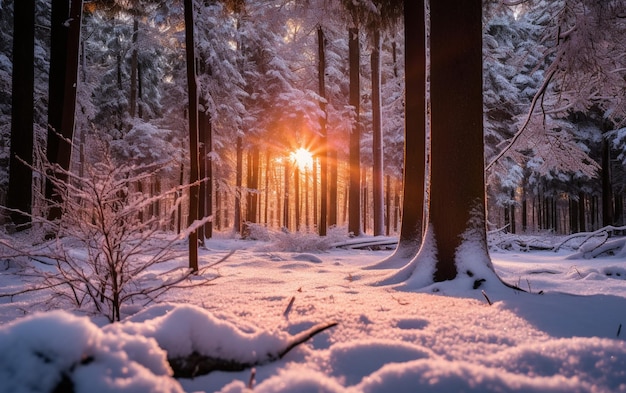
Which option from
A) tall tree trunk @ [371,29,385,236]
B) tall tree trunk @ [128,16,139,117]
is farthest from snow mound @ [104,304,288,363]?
tall tree trunk @ [128,16,139,117]

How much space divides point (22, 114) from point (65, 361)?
10.3 m

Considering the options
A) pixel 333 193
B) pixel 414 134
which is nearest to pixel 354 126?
pixel 333 193

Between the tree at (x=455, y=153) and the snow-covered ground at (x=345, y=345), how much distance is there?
75 centimetres

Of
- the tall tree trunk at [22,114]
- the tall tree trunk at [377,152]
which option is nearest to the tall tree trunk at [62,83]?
the tall tree trunk at [22,114]

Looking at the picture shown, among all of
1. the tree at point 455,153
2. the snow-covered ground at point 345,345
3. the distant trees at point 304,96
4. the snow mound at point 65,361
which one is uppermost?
the distant trees at point 304,96

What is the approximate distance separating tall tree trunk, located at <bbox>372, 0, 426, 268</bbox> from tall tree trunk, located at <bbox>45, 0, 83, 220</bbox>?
5867 millimetres

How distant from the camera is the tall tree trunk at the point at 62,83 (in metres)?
6.70

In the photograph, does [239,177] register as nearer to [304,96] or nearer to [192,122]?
[304,96]

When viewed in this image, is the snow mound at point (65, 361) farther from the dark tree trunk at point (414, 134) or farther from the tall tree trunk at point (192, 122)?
the dark tree trunk at point (414, 134)

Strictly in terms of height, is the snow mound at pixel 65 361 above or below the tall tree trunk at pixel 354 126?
below

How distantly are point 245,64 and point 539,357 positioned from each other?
20.3m

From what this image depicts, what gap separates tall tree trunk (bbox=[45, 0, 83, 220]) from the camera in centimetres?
670

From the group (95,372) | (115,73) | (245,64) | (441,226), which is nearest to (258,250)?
(441,226)

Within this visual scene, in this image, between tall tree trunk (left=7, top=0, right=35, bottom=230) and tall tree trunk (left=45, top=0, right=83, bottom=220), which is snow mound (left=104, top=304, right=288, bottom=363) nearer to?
tall tree trunk (left=45, top=0, right=83, bottom=220)
